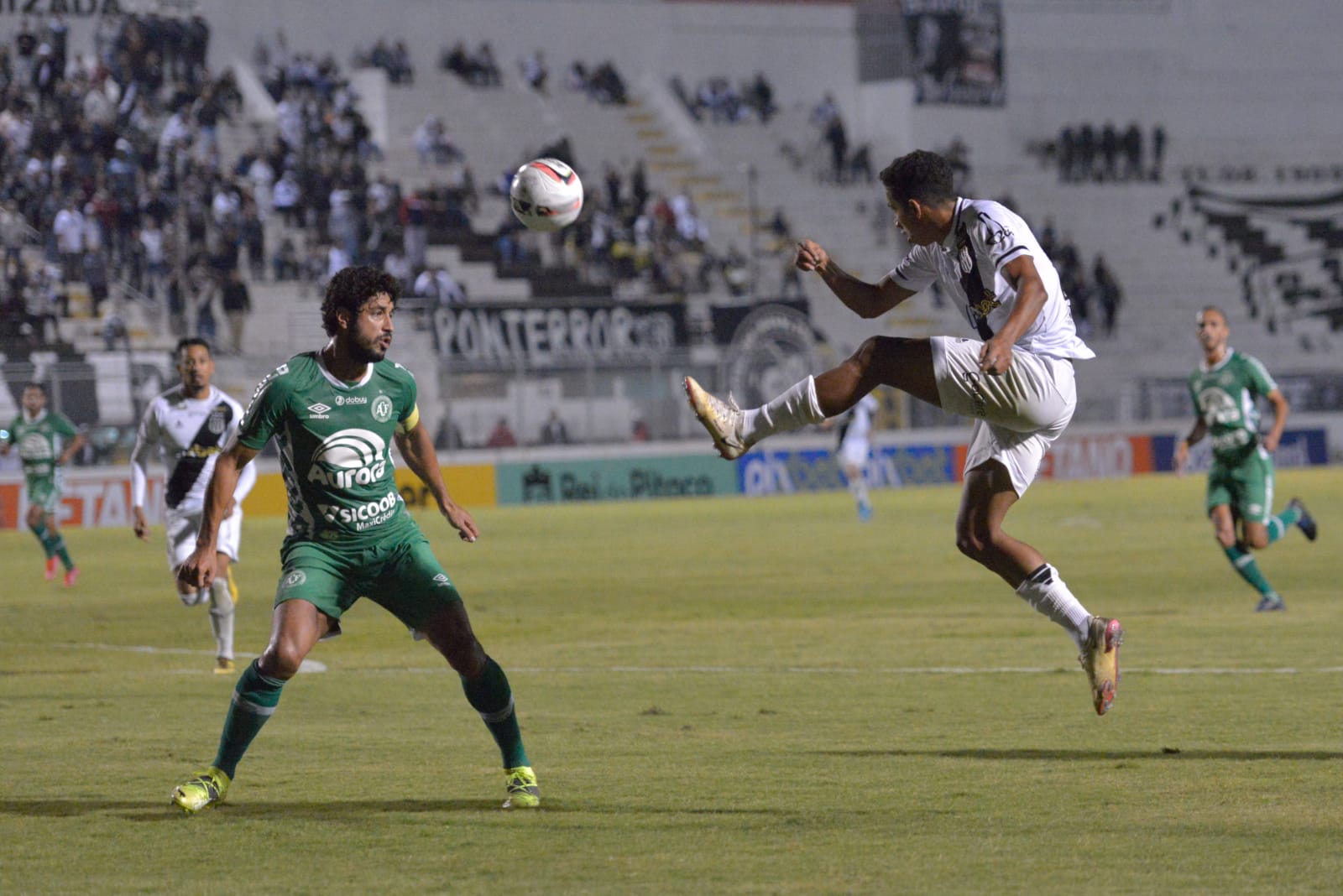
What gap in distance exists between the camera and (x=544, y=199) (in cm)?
930

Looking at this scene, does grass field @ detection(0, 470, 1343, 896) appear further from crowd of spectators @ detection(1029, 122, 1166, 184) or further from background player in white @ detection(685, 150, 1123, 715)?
crowd of spectators @ detection(1029, 122, 1166, 184)

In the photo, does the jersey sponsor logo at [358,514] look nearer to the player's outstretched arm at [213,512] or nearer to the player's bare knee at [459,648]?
the player's outstretched arm at [213,512]

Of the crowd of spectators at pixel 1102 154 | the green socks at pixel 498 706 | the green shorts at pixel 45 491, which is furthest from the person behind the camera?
the crowd of spectators at pixel 1102 154

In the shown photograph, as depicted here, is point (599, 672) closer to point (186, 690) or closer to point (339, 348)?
point (186, 690)

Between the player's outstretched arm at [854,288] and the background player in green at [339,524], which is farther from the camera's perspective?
the player's outstretched arm at [854,288]

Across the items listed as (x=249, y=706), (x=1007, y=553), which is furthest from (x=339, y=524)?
(x=1007, y=553)

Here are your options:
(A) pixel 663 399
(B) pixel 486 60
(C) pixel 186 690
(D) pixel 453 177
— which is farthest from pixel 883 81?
(C) pixel 186 690

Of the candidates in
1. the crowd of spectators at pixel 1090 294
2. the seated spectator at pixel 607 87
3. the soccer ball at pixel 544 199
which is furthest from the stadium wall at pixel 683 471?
the soccer ball at pixel 544 199

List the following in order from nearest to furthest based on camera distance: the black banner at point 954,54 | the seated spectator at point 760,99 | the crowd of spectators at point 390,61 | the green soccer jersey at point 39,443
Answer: the green soccer jersey at point 39,443, the crowd of spectators at point 390,61, the seated spectator at point 760,99, the black banner at point 954,54

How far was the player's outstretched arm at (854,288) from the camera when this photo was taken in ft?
27.5

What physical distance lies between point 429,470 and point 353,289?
0.96 m

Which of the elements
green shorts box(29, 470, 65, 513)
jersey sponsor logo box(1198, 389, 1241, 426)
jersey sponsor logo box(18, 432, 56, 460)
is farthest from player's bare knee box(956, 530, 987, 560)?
jersey sponsor logo box(18, 432, 56, 460)

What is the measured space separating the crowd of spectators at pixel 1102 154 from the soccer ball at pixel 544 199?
156ft

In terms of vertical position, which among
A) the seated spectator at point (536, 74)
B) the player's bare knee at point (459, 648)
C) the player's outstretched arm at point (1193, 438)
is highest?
the seated spectator at point (536, 74)
